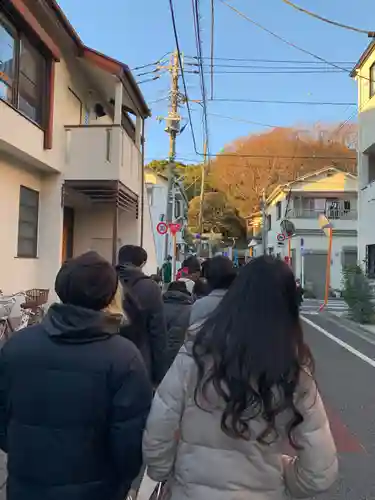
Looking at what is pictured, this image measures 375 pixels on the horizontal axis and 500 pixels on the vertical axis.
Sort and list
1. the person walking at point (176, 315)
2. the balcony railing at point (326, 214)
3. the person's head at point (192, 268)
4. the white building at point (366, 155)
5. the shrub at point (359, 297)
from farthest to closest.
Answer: the balcony railing at point (326, 214) → the white building at point (366, 155) → the shrub at point (359, 297) → the person's head at point (192, 268) → the person walking at point (176, 315)

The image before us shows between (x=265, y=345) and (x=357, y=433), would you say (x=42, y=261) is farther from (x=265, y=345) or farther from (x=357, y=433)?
(x=265, y=345)

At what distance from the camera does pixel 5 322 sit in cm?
836

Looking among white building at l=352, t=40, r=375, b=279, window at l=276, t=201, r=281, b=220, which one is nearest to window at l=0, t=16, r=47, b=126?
white building at l=352, t=40, r=375, b=279

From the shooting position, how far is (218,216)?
66750mm

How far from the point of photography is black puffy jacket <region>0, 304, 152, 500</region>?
196 cm

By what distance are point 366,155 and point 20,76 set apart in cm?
1412

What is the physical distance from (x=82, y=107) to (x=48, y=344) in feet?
41.9

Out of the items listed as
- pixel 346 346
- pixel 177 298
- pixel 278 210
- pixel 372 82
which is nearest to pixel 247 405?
pixel 177 298

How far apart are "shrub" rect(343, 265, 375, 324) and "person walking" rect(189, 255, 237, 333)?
12.0 meters

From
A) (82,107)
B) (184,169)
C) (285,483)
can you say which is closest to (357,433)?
(285,483)

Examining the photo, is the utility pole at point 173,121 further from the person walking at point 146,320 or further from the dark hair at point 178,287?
the person walking at point 146,320

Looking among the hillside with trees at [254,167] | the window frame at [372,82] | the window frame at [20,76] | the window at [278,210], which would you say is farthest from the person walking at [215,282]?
the hillside with trees at [254,167]

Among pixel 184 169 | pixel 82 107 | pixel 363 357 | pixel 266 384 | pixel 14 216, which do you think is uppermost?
pixel 184 169

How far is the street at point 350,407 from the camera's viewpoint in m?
4.02
